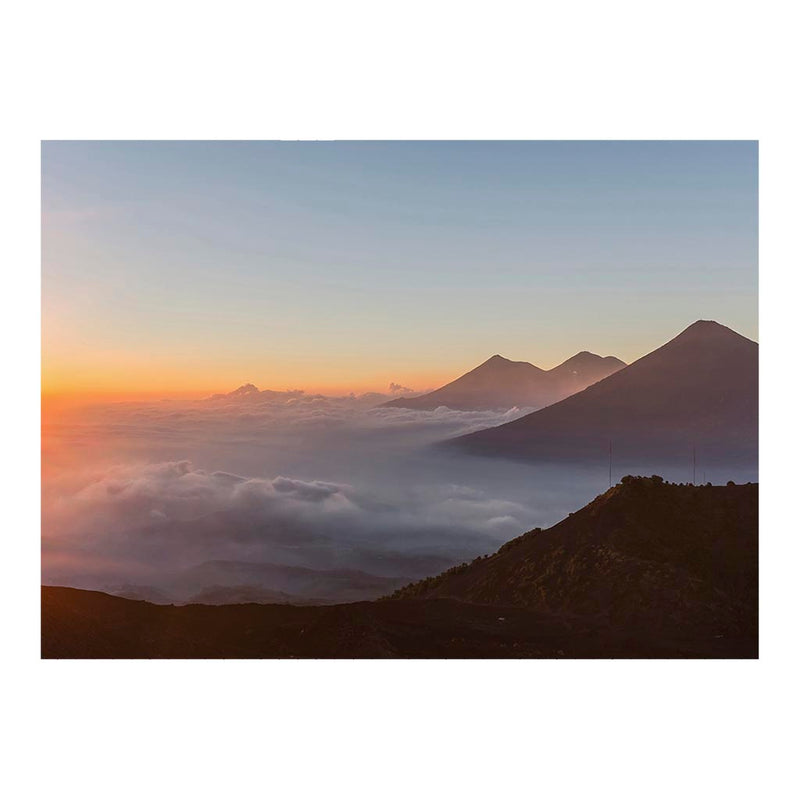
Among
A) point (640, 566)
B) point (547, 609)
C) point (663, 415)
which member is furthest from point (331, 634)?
point (663, 415)

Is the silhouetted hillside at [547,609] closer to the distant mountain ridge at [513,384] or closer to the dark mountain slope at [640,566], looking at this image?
the dark mountain slope at [640,566]

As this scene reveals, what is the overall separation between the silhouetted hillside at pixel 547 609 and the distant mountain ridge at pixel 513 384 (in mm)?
1158

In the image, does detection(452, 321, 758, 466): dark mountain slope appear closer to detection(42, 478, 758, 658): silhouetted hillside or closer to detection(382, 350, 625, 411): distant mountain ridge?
detection(382, 350, 625, 411): distant mountain ridge

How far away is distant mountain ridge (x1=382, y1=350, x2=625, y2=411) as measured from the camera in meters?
8.52

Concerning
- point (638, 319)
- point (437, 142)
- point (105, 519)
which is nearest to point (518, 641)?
point (638, 319)

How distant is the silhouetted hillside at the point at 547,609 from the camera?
305 inches

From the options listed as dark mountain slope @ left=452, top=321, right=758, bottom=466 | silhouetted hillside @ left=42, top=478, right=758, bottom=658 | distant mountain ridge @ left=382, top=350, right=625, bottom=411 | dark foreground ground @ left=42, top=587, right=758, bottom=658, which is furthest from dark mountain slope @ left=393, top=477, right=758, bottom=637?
distant mountain ridge @ left=382, top=350, right=625, bottom=411

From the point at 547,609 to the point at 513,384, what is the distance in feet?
7.10

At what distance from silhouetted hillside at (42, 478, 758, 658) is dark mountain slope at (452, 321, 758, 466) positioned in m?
0.44

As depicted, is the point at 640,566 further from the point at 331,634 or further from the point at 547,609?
the point at 331,634

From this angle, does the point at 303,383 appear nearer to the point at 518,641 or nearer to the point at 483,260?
the point at 483,260

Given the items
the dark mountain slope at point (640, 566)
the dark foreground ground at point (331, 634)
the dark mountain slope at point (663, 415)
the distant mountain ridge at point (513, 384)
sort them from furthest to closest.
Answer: the distant mountain ridge at point (513, 384) → the dark mountain slope at point (663, 415) → the dark mountain slope at point (640, 566) → the dark foreground ground at point (331, 634)

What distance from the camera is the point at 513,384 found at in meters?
8.58

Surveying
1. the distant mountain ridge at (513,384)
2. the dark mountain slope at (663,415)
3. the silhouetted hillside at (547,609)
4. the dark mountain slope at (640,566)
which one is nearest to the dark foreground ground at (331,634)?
the silhouetted hillside at (547,609)
